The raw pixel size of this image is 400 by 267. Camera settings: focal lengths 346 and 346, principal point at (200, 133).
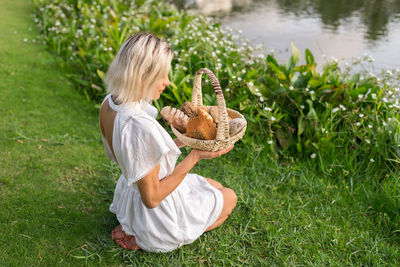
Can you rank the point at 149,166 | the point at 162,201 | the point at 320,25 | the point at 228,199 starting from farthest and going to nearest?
the point at 320,25
the point at 228,199
the point at 162,201
the point at 149,166

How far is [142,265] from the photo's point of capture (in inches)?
85.1

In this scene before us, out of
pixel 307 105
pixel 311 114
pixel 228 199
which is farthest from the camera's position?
pixel 307 105

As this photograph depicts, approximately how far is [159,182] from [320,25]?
249 inches

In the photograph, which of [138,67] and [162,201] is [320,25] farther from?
[138,67]

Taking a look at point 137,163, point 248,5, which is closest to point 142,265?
point 137,163

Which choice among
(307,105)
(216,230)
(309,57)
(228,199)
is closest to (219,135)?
(228,199)

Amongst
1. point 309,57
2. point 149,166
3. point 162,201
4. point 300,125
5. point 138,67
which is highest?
point 138,67

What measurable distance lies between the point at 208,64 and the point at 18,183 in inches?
93.0

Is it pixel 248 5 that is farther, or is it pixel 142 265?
pixel 248 5

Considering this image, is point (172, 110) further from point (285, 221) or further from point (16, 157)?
point (16, 157)

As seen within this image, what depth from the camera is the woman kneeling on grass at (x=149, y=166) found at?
168cm

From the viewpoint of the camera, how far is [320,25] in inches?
277

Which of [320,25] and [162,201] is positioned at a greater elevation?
[162,201]

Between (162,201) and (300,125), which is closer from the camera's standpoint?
(162,201)
